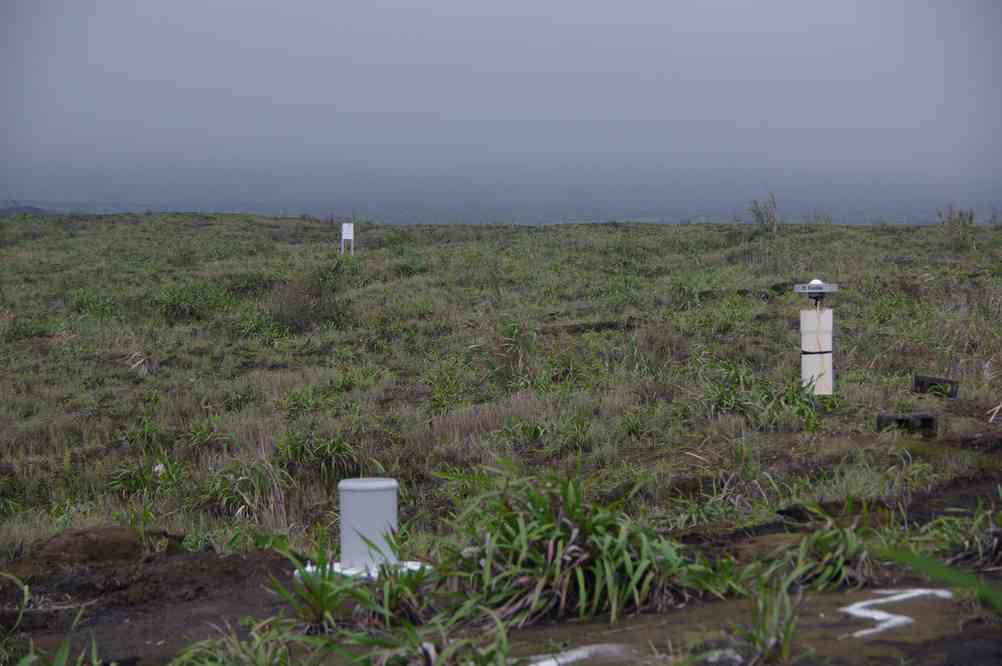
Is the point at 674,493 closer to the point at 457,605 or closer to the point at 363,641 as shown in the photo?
the point at 457,605

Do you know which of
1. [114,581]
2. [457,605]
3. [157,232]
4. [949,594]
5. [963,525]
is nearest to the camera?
[949,594]

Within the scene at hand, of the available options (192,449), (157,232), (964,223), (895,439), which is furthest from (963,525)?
(157,232)

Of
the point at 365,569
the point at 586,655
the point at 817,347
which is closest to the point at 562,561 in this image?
the point at 586,655

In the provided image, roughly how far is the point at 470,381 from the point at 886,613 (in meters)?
8.57

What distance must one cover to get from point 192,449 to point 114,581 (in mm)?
5041

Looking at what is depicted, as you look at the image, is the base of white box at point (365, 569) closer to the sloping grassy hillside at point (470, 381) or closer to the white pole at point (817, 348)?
the sloping grassy hillside at point (470, 381)

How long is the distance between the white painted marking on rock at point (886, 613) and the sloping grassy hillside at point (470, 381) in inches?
56.0

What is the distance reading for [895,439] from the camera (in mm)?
7203

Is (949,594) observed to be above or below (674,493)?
above

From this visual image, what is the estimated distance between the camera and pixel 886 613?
10.7ft

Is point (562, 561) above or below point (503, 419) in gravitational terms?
above

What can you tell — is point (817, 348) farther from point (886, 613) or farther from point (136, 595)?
point (136, 595)

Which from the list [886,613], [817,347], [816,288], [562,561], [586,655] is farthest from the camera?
[817,347]

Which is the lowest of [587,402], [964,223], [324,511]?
[324,511]
